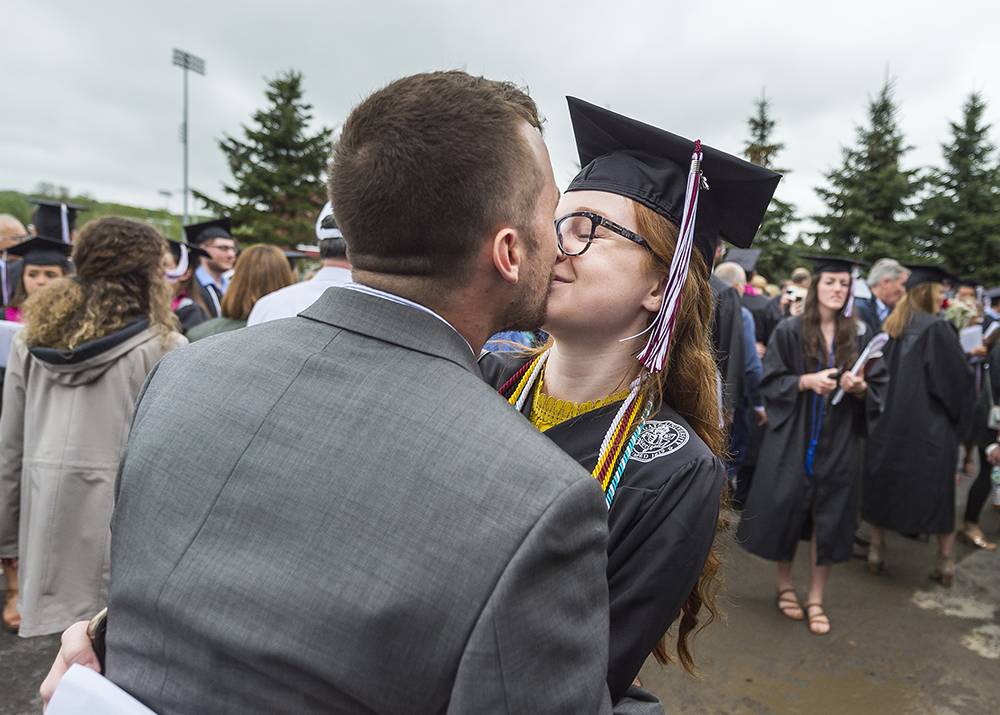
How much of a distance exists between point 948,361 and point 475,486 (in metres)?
5.15

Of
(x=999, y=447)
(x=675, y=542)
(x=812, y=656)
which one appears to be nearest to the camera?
(x=675, y=542)

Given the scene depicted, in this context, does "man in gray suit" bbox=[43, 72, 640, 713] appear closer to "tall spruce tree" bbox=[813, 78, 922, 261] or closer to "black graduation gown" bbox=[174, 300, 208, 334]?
"black graduation gown" bbox=[174, 300, 208, 334]

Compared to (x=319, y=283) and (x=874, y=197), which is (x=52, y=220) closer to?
(x=319, y=283)

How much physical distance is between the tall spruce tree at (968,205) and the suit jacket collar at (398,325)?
27.1m

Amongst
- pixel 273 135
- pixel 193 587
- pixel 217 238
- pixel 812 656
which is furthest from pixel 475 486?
pixel 273 135

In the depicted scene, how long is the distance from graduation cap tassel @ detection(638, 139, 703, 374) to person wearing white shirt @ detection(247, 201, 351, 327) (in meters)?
2.06

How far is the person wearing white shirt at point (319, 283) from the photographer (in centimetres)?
344

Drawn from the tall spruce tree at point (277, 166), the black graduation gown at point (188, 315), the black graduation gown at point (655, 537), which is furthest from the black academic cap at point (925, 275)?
the tall spruce tree at point (277, 166)

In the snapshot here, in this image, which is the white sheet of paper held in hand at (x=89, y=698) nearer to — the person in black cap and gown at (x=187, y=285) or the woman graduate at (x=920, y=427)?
the person in black cap and gown at (x=187, y=285)

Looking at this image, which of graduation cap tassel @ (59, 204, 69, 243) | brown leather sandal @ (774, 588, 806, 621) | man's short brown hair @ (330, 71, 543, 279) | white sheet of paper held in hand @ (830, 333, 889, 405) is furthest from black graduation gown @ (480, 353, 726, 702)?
graduation cap tassel @ (59, 204, 69, 243)

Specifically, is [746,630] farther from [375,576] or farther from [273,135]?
[273,135]

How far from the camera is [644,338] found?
6.03ft

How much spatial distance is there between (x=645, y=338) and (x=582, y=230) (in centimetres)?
34

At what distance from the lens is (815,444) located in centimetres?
432
